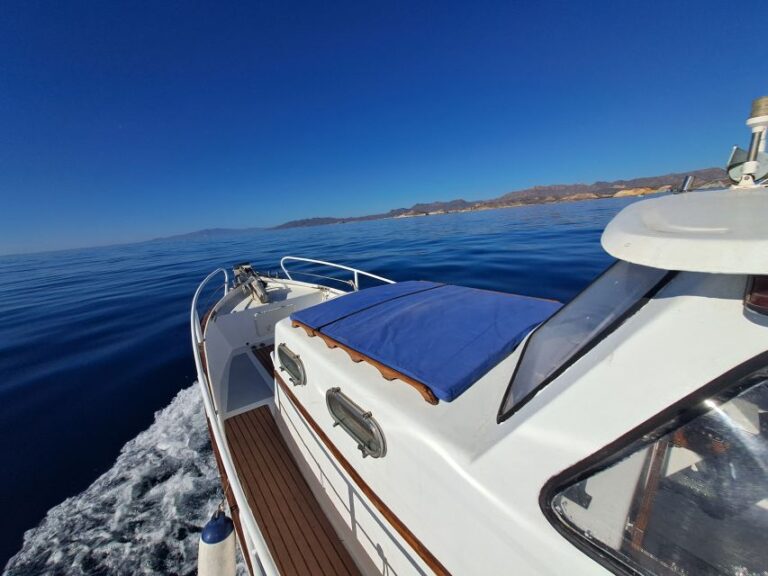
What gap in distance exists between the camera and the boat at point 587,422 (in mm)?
766


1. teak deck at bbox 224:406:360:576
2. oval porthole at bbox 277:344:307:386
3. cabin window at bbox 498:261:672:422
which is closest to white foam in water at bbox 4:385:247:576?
teak deck at bbox 224:406:360:576

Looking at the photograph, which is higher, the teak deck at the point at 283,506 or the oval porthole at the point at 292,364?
the oval porthole at the point at 292,364

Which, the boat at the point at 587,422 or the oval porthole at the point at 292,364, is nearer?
the boat at the point at 587,422

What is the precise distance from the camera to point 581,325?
133cm

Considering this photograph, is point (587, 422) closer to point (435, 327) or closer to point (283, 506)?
point (435, 327)

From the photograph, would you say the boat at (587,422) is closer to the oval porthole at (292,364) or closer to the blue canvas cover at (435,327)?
the blue canvas cover at (435,327)

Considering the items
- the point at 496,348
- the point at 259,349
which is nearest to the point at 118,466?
the point at 259,349

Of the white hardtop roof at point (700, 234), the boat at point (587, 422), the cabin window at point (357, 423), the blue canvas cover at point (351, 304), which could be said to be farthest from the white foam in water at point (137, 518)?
the white hardtop roof at point (700, 234)

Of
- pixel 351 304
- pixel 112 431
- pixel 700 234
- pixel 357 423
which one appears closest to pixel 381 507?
pixel 357 423

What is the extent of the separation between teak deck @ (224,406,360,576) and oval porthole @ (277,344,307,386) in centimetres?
112

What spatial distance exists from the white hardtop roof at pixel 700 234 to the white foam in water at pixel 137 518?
14.2ft

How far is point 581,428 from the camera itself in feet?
3.18

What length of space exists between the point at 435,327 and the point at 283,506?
2316 mm

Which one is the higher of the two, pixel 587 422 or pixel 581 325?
pixel 581 325
